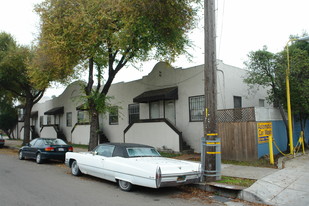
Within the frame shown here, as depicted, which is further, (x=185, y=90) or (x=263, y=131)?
A: (x=185, y=90)

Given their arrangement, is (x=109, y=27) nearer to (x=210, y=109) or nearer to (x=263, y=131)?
(x=210, y=109)

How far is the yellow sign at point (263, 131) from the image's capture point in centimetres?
1124

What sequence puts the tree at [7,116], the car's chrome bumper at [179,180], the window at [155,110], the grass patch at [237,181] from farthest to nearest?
the tree at [7,116] < the window at [155,110] < the grass patch at [237,181] < the car's chrome bumper at [179,180]

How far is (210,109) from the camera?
8.07 meters

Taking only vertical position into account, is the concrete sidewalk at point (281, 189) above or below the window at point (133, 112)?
below

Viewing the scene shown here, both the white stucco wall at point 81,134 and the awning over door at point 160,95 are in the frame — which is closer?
the awning over door at point 160,95

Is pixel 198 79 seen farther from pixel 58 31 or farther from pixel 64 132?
pixel 64 132

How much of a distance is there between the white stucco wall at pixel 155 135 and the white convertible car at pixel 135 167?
6146mm

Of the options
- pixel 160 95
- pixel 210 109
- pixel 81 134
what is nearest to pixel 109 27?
pixel 160 95

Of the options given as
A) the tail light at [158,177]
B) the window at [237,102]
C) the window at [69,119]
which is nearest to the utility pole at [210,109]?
the tail light at [158,177]

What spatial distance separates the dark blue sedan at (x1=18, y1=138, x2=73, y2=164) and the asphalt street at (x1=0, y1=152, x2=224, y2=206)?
3.59 metres

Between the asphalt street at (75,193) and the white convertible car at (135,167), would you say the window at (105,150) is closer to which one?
the white convertible car at (135,167)

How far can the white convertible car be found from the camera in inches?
262

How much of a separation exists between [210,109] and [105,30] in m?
6.57
